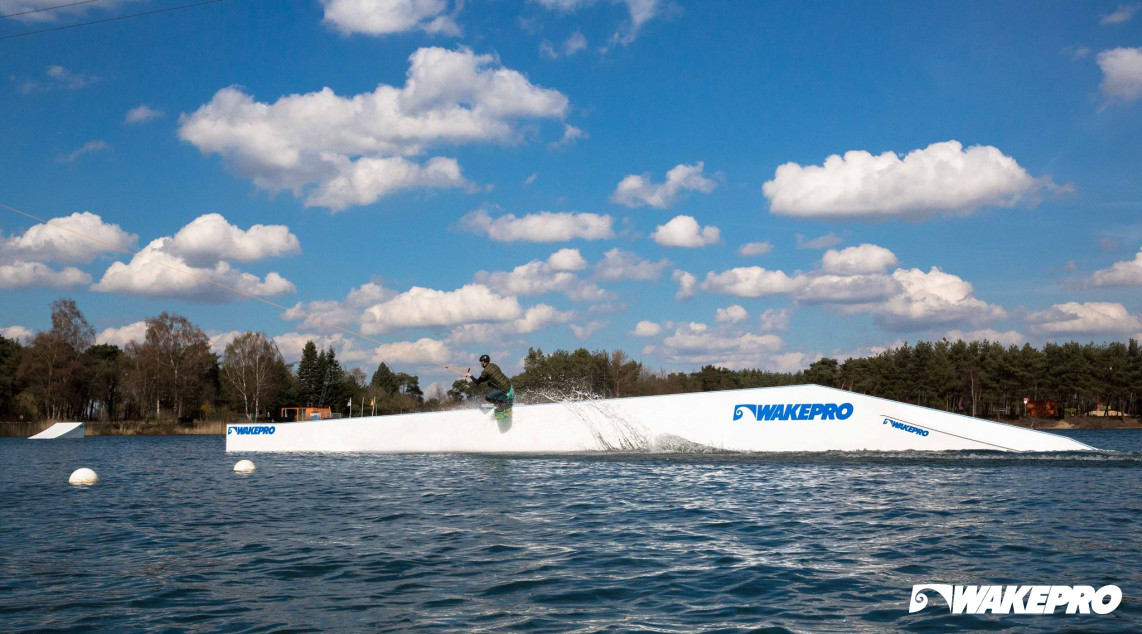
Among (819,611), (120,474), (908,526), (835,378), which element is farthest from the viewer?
(835,378)

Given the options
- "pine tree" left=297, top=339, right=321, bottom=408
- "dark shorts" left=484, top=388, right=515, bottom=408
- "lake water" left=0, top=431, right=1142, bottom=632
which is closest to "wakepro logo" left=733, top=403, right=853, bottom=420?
"lake water" left=0, top=431, right=1142, bottom=632

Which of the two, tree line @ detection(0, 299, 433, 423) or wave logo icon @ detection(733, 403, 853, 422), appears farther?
tree line @ detection(0, 299, 433, 423)

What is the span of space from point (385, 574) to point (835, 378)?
2902 inches

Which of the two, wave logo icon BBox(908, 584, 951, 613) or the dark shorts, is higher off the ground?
the dark shorts

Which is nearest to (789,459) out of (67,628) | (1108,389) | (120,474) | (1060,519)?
(1060,519)

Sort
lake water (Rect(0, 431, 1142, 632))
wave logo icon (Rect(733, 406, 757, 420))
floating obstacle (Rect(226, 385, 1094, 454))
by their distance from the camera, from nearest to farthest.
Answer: lake water (Rect(0, 431, 1142, 632)) → floating obstacle (Rect(226, 385, 1094, 454)) → wave logo icon (Rect(733, 406, 757, 420))

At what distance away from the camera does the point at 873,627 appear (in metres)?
4.05

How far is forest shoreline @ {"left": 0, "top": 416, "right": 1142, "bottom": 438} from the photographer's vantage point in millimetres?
48281

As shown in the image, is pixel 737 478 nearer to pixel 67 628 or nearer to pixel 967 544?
pixel 967 544

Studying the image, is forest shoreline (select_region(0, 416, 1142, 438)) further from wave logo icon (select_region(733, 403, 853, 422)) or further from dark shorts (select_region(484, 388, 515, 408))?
dark shorts (select_region(484, 388, 515, 408))

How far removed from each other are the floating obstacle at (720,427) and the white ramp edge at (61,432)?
119ft

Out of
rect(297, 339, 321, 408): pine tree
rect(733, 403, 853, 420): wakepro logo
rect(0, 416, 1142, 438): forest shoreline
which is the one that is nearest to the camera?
rect(733, 403, 853, 420): wakepro logo

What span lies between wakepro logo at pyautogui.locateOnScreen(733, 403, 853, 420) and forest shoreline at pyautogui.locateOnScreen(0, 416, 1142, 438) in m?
30.9

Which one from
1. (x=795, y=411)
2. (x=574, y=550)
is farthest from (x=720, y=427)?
(x=574, y=550)
